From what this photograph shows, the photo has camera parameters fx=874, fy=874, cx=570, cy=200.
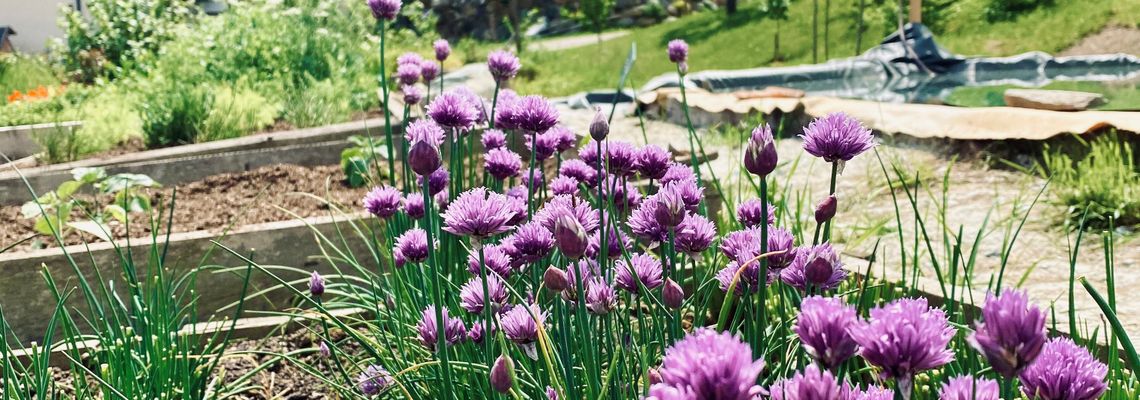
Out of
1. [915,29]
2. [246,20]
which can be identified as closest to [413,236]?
[246,20]

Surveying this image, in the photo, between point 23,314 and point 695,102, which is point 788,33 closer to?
point 695,102

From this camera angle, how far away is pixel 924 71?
1115cm

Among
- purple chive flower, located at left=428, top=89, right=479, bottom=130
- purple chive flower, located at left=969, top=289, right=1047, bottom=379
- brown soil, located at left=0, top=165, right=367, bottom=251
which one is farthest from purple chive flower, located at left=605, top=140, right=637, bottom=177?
brown soil, located at left=0, top=165, right=367, bottom=251

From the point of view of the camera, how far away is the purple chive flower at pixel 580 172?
5.99ft

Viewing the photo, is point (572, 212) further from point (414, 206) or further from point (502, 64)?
point (502, 64)

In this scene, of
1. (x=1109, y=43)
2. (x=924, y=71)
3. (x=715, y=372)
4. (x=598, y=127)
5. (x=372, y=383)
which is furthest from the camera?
(x=1109, y=43)

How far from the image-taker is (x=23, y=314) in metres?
2.69

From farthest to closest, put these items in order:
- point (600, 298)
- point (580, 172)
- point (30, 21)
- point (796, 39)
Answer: point (796, 39) → point (30, 21) → point (580, 172) → point (600, 298)

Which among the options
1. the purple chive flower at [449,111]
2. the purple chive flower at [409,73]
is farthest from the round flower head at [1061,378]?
the purple chive flower at [409,73]

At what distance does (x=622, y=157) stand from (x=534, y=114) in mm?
174

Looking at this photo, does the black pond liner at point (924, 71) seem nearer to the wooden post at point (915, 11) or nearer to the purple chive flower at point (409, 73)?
the wooden post at point (915, 11)

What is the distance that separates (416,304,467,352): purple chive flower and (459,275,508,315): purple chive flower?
47 millimetres

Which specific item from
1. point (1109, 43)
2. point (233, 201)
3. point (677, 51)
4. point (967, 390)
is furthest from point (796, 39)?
point (967, 390)

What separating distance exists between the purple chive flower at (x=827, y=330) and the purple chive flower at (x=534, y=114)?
0.91 m
